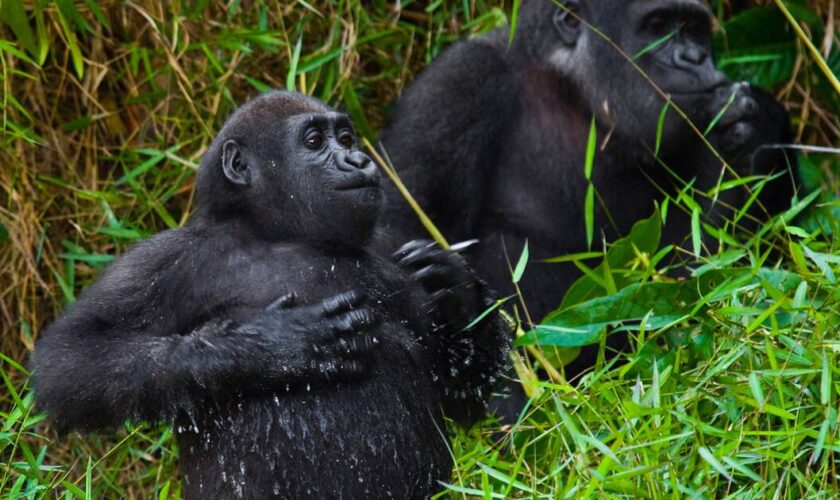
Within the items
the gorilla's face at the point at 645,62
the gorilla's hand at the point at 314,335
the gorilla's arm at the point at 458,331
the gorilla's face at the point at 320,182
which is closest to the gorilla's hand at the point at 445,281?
the gorilla's arm at the point at 458,331

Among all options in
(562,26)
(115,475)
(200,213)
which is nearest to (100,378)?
(200,213)

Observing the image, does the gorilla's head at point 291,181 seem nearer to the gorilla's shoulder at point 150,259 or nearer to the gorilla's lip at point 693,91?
the gorilla's shoulder at point 150,259

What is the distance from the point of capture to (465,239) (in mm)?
4527

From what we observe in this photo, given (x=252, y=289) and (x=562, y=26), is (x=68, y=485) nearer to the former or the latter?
(x=252, y=289)

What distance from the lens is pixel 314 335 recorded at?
3033 mm

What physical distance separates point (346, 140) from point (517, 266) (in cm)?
58

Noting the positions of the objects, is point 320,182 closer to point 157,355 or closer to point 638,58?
point 157,355

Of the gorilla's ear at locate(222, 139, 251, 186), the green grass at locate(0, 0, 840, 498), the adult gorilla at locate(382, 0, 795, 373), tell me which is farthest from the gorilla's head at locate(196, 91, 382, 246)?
the adult gorilla at locate(382, 0, 795, 373)

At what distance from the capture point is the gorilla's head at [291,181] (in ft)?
10.8

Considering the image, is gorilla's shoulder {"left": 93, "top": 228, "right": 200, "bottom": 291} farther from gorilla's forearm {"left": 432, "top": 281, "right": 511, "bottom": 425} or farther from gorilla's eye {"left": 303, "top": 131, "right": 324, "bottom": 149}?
gorilla's forearm {"left": 432, "top": 281, "right": 511, "bottom": 425}

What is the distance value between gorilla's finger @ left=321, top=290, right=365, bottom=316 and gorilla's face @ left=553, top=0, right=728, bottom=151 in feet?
5.53

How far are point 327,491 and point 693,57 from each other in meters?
2.15

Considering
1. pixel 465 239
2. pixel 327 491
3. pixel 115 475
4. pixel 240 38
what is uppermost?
pixel 240 38

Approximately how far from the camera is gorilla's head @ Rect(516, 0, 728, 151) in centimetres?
438
